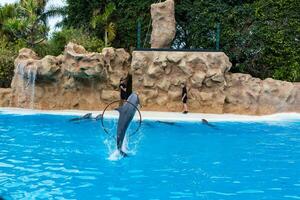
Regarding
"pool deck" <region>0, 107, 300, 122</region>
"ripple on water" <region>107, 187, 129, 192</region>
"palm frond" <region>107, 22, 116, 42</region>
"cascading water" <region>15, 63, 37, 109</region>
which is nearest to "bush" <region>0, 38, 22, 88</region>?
"cascading water" <region>15, 63, 37, 109</region>

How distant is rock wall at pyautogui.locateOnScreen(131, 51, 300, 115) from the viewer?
63.5 ft

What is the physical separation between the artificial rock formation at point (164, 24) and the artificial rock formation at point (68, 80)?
74.2 inches

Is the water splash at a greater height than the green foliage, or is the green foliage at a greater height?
the green foliage

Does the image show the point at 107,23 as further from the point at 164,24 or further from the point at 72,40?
the point at 164,24

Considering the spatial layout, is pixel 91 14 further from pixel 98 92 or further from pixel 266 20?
pixel 266 20

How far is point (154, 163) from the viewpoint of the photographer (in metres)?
10.2

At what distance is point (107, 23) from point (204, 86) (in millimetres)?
8010

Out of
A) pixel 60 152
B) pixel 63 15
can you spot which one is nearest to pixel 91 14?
pixel 63 15

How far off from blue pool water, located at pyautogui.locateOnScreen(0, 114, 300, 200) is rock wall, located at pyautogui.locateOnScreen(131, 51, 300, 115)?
152 inches

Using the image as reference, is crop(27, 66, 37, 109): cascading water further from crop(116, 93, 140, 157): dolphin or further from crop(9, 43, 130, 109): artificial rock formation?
crop(116, 93, 140, 157): dolphin

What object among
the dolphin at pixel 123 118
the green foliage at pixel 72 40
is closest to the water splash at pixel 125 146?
the dolphin at pixel 123 118

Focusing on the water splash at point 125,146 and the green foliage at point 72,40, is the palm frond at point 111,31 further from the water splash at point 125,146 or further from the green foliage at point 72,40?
the water splash at point 125,146

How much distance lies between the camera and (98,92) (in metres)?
20.2

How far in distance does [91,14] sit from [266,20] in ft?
31.0
